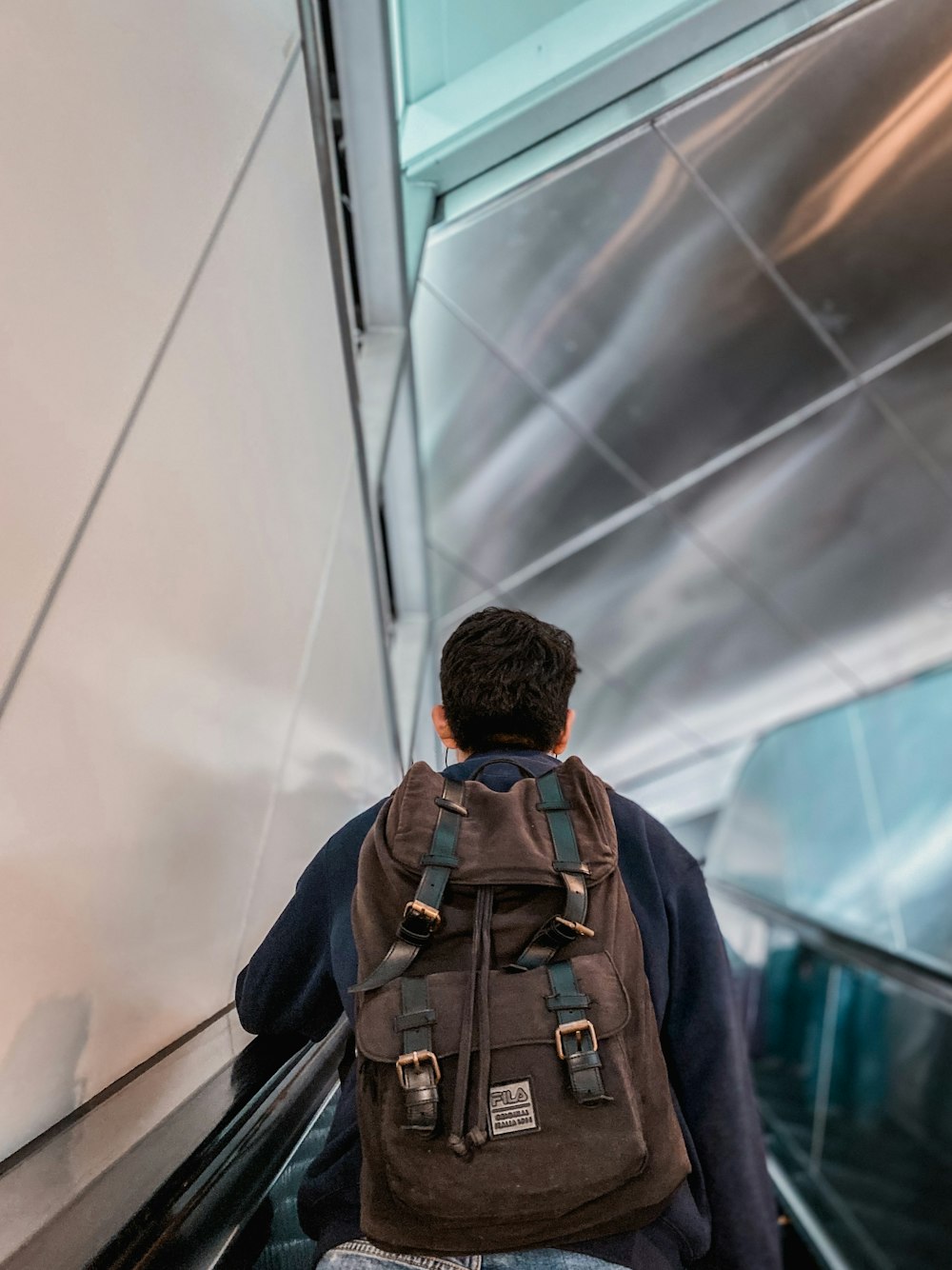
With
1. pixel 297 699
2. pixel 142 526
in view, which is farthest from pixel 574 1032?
pixel 297 699

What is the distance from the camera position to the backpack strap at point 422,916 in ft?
3.23

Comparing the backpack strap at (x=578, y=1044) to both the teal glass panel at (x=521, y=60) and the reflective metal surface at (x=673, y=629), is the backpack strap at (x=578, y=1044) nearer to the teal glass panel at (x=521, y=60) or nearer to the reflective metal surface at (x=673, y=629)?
Answer: the teal glass panel at (x=521, y=60)

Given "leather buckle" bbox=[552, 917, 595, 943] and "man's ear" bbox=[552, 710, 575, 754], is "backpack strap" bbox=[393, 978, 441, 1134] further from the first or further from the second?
"man's ear" bbox=[552, 710, 575, 754]

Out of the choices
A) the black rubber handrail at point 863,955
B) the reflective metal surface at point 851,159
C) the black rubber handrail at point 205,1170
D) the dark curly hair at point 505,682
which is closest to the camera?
the black rubber handrail at point 205,1170

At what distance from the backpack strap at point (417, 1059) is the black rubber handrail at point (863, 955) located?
9.88 feet

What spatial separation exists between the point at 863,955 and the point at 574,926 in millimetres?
4764

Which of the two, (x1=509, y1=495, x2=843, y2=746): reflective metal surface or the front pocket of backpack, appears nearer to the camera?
the front pocket of backpack

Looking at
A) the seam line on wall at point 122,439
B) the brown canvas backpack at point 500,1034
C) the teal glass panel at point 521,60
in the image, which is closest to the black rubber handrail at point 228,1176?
the brown canvas backpack at point 500,1034

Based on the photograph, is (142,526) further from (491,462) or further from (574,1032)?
(491,462)

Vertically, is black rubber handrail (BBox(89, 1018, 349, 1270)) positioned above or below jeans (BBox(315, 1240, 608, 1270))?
above

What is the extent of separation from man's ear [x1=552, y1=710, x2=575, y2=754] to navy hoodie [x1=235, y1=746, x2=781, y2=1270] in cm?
5

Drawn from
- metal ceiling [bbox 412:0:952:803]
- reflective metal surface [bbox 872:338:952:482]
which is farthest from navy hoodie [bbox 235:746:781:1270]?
reflective metal surface [bbox 872:338:952:482]

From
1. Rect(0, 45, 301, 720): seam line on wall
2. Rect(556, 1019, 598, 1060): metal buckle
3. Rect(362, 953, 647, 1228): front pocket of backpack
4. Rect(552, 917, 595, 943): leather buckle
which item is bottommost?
Rect(362, 953, 647, 1228): front pocket of backpack

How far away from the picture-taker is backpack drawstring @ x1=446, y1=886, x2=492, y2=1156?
36.7 inches
